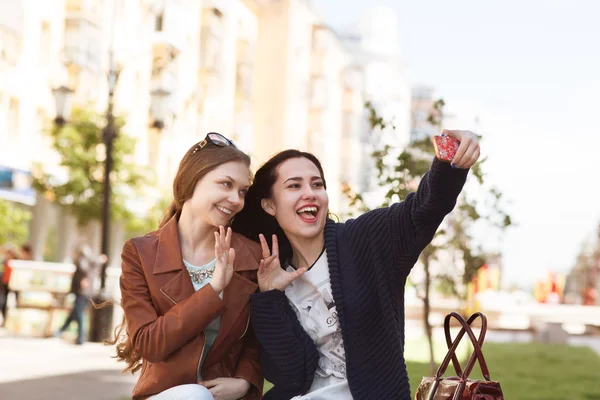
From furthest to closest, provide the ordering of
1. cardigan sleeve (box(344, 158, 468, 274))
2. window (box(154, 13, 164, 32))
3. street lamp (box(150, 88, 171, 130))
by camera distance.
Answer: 1. window (box(154, 13, 164, 32))
2. street lamp (box(150, 88, 171, 130))
3. cardigan sleeve (box(344, 158, 468, 274))

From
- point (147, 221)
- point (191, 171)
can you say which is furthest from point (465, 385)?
point (147, 221)

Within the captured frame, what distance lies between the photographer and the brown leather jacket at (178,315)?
12.8 ft

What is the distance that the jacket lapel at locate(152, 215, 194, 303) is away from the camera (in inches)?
161

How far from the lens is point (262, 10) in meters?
61.0

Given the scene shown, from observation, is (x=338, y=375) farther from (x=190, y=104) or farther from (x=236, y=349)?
(x=190, y=104)

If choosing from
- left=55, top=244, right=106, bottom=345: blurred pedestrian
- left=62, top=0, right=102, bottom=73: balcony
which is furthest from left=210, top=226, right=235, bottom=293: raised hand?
left=62, top=0, right=102, bottom=73: balcony

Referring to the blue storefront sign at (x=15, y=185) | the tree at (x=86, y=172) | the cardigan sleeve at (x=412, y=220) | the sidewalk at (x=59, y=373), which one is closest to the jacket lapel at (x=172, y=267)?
the cardigan sleeve at (x=412, y=220)

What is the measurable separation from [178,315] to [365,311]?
735 millimetres

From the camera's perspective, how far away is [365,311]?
4.04 meters

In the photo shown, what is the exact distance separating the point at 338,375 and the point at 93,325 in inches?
635

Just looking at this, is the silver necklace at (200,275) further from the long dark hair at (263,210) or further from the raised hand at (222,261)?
the long dark hair at (263,210)

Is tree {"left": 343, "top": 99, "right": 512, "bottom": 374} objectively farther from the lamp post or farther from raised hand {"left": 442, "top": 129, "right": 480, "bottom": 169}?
the lamp post

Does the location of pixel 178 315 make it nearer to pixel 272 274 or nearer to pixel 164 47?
pixel 272 274

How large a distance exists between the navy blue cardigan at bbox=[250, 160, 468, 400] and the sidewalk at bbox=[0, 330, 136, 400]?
422 centimetres
